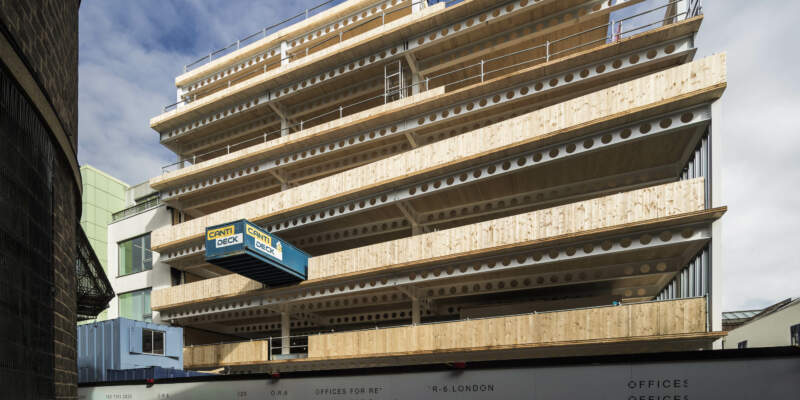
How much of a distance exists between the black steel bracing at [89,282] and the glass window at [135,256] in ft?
27.3

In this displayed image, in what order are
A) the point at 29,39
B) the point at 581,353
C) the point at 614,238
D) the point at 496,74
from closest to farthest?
the point at 29,39, the point at 614,238, the point at 581,353, the point at 496,74

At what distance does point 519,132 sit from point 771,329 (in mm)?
19441

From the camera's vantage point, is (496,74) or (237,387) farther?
(496,74)

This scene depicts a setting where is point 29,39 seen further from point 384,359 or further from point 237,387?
point 384,359

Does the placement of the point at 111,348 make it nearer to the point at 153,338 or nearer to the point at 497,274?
the point at 153,338

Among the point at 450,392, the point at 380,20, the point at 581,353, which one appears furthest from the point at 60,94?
the point at 380,20

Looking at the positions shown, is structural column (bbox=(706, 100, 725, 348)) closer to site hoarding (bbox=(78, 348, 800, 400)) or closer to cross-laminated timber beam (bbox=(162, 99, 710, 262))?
cross-laminated timber beam (bbox=(162, 99, 710, 262))

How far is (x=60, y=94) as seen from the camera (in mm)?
7289

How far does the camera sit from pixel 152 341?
22609 millimetres

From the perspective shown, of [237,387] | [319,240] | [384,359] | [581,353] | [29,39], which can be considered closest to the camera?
[29,39]

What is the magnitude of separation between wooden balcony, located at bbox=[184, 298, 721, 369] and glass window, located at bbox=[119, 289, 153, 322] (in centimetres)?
1118

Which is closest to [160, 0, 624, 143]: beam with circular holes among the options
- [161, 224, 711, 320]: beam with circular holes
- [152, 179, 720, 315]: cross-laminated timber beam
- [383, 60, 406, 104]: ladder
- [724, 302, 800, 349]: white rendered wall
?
[383, 60, 406, 104]: ladder

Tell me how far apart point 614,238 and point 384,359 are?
36.1 ft

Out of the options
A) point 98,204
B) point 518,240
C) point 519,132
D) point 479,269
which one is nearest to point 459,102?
point 519,132
